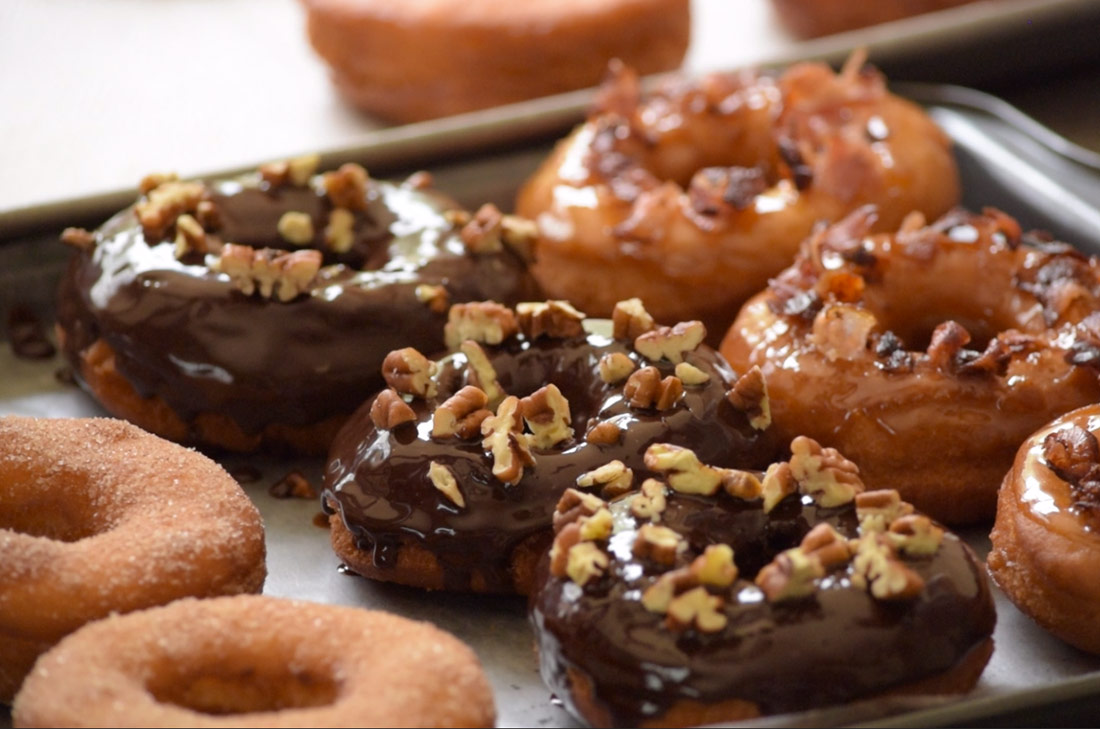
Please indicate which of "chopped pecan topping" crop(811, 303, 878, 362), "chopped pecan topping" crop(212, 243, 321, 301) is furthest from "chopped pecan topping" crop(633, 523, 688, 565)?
"chopped pecan topping" crop(212, 243, 321, 301)

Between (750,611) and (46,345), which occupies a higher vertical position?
(750,611)

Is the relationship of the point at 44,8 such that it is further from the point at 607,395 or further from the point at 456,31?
the point at 607,395

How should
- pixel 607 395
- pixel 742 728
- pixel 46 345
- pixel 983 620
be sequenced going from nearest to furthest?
pixel 742 728
pixel 983 620
pixel 607 395
pixel 46 345

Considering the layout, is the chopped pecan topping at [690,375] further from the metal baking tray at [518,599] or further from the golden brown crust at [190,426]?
the golden brown crust at [190,426]

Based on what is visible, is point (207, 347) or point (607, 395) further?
point (207, 347)

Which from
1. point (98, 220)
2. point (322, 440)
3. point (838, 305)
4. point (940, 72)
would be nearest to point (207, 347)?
point (322, 440)

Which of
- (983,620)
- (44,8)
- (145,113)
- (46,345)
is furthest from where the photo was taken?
(44,8)

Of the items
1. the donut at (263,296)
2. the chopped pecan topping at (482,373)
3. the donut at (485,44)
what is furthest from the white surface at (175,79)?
the chopped pecan topping at (482,373)
